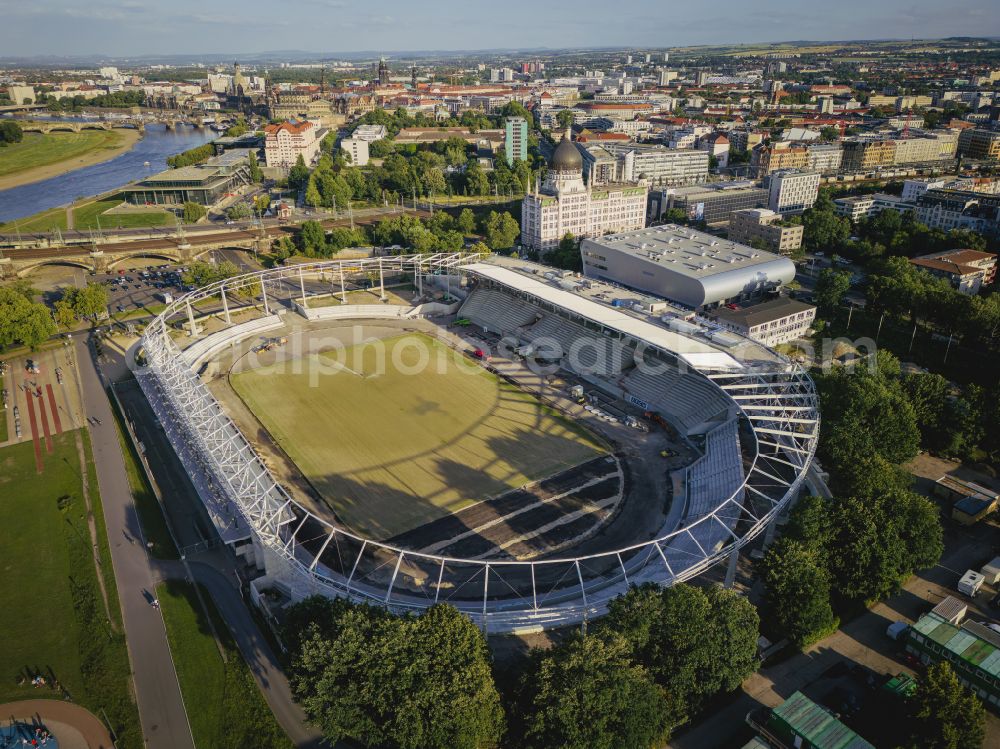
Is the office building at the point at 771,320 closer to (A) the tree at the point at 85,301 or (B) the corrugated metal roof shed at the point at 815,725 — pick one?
(B) the corrugated metal roof shed at the point at 815,725

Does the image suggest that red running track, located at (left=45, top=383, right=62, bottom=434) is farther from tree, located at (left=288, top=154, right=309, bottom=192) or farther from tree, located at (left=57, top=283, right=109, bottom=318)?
tree, located at (left=288, top=154, right=309, bottom=192)

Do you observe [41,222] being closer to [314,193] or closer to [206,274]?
[314,193]

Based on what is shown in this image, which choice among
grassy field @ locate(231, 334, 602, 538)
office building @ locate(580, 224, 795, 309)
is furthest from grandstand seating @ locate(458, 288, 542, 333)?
office building @ locate(580, 224, 795, 309)

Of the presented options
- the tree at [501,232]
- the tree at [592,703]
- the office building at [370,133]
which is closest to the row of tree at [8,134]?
the office building at [370,133]

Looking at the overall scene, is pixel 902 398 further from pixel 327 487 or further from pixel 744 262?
pixel 327 487

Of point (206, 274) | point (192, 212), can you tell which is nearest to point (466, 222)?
point (206, 274)

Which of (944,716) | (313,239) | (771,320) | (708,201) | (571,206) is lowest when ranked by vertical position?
(944,716)

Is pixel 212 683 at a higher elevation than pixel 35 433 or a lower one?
lower
